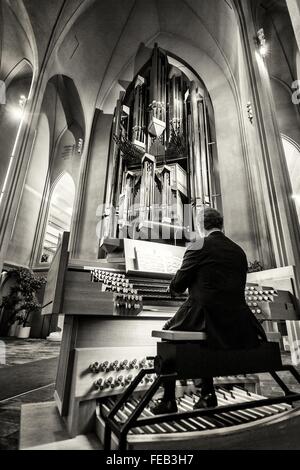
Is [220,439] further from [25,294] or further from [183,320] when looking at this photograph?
[25,294]

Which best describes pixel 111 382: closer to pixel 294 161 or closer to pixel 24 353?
pixel 24 353

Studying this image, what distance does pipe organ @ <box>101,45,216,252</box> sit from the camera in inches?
215

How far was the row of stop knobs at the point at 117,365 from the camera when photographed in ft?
5.49

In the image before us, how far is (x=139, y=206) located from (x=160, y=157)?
2100mm

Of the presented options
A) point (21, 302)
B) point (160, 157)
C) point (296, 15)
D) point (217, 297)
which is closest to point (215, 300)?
point (217, 297)

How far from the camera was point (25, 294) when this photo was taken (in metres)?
7.42

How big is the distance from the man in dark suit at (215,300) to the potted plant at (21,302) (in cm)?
711

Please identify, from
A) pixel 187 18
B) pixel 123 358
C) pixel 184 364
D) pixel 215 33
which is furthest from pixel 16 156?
pixel 187 18

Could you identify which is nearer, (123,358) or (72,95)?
(123,358)

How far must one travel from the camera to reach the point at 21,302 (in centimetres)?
784

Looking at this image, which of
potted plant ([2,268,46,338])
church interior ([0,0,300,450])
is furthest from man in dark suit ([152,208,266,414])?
potted plant ([2,268,46,338])

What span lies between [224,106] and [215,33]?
2576 mm

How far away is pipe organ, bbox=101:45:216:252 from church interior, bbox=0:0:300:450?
54 mm

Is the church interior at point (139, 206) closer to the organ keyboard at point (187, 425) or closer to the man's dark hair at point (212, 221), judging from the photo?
the organ keyboard at point (187, 425)
